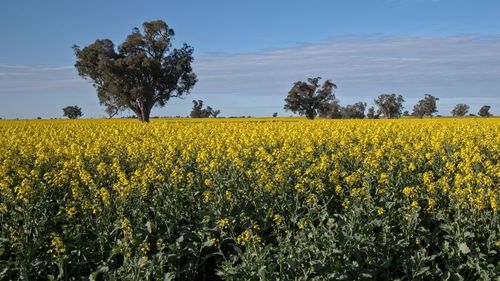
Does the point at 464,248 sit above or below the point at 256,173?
below

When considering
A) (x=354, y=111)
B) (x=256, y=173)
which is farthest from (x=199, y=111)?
(x=256, y=173)

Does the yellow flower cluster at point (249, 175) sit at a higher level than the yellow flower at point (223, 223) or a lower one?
higher

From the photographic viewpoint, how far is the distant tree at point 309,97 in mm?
98250

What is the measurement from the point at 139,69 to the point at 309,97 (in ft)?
152

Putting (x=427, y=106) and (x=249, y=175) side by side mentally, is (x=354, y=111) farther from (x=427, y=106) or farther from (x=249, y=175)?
(x=249, y=175)

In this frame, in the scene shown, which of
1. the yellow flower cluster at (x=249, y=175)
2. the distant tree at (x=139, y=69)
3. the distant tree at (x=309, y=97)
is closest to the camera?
the yellow flower cluster at (x=249, y=175)

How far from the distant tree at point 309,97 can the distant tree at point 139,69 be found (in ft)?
125

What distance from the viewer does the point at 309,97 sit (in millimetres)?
98438

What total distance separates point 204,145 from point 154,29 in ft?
160

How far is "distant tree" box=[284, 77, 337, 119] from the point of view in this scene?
98.2 m

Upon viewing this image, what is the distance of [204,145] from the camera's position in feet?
51.7

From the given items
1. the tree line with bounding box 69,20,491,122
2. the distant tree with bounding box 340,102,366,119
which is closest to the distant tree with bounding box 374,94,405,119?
the distant tree with bounding box 340,102,366,119

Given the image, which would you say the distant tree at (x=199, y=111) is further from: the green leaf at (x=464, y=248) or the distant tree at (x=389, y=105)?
the green leaf at (x=464, y=248)

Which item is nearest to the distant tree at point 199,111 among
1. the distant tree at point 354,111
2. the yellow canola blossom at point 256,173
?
the distant tree at point 354,111
